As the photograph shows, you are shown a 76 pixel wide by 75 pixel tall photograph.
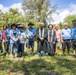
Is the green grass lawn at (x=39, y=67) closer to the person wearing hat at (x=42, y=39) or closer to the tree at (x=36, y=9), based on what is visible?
the person wearing hat at (x=42, y=39)

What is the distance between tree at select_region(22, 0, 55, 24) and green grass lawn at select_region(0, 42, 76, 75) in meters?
47.6

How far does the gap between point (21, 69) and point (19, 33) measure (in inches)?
147

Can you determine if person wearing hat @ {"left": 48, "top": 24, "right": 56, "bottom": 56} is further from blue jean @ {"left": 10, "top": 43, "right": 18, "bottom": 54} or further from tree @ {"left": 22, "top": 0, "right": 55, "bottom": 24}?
tree @ {"left": 22, "top": 0, "right": 55, "bottom": 24}

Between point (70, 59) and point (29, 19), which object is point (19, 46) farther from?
point (29, 19)

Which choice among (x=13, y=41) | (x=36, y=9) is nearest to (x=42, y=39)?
(x=13, y=41)

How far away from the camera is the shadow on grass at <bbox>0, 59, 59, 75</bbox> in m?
9.91

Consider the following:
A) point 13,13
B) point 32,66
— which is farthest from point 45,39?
point 13,13

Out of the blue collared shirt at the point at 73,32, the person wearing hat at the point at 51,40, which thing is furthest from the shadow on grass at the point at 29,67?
the blue collared shirt at the point at 73,32

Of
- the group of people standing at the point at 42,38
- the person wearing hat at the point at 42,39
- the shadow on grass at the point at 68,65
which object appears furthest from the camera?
the person wearing hat at the point at 42,39

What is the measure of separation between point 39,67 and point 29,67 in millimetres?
450

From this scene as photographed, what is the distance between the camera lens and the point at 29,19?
201ft

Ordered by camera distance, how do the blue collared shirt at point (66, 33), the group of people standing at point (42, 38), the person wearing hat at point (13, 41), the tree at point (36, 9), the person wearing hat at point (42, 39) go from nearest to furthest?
the person wearing hat at point (13, 41)
the group of people standing at point (42, 38)
the person wearing hat at point (42, 39)
the blue collared shirt at point (66, 33)
the tree at point (36, 9)

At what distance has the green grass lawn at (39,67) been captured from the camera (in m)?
9.83

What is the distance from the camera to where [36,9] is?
6078 centimetres
